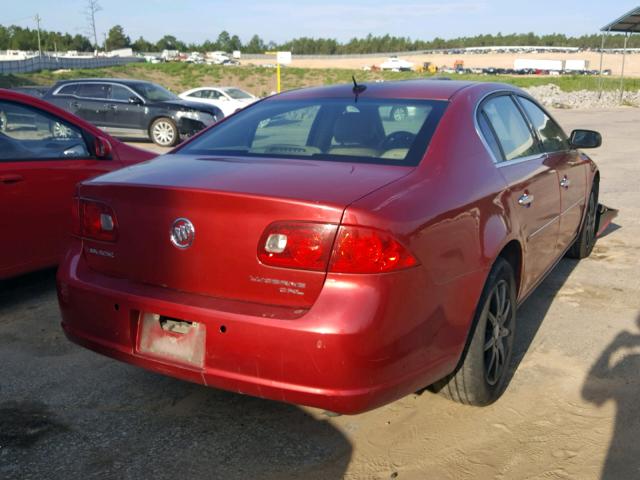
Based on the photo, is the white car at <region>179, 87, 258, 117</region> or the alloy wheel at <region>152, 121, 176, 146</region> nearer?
the alloy wheel at <region>152, 121, 176, 146</region>

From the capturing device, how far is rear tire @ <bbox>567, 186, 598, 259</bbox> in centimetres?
584

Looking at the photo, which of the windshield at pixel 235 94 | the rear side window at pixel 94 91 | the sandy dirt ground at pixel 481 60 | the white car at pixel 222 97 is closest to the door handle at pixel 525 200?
the rear side window at pixel 94 91

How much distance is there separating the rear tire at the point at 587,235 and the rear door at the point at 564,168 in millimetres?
554

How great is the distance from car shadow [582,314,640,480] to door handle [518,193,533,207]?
1.00 metres

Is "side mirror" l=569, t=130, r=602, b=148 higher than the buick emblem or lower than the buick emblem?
higher

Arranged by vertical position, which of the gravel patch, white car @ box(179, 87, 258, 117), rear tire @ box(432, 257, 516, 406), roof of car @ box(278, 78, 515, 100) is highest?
roof of car @ box(278, 78, 515, 100)

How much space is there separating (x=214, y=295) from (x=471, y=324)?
1.15 meters

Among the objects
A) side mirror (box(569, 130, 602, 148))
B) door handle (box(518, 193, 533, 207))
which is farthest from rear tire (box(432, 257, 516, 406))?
side mirror (box(569, 130, 602, 148))

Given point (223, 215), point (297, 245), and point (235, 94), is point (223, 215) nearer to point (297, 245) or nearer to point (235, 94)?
point (297, 245)

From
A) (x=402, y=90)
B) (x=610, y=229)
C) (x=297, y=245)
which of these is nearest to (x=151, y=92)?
(x=610, y=229)

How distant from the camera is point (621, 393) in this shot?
3.51 metres

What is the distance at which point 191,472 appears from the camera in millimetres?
2783

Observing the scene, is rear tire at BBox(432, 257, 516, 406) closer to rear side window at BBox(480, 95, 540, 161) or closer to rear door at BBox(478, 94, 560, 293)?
rear door at BBox(478, 94, 560, 293)

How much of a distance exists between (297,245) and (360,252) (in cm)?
24
